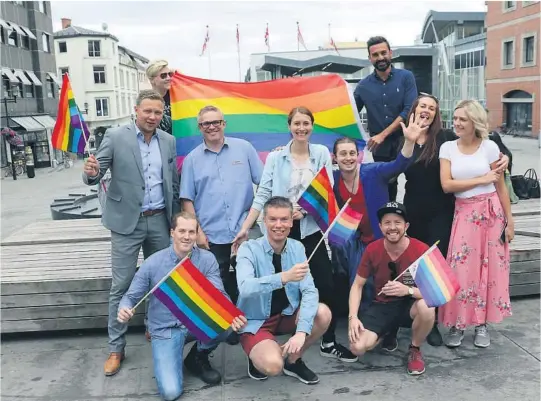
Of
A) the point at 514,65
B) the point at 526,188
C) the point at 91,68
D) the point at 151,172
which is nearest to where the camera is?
the point at 151,172

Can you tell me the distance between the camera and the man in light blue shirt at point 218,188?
14.2ft

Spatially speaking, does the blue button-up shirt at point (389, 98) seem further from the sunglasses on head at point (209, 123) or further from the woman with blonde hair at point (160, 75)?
the woman with blonde hair at point (160, 75)

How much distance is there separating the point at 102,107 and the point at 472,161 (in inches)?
2141

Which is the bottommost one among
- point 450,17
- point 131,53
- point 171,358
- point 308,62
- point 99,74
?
point 171,358

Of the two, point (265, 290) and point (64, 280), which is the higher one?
point (265, 290)

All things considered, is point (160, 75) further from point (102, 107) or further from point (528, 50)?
point (102, 107)

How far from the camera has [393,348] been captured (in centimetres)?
445

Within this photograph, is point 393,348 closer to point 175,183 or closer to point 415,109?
point 415,109

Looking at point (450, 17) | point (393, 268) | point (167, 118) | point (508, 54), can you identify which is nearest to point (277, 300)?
point (393, 268)

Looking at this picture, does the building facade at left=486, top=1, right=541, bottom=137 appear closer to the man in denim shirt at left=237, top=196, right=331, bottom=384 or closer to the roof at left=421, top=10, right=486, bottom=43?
the roof at left=421, top=10, right=486, bottom=43

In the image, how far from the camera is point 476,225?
4285 millimetres

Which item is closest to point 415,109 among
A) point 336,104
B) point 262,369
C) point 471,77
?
point 336,104

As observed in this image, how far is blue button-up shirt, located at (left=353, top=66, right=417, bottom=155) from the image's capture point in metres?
5.18

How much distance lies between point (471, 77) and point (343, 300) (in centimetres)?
4210
